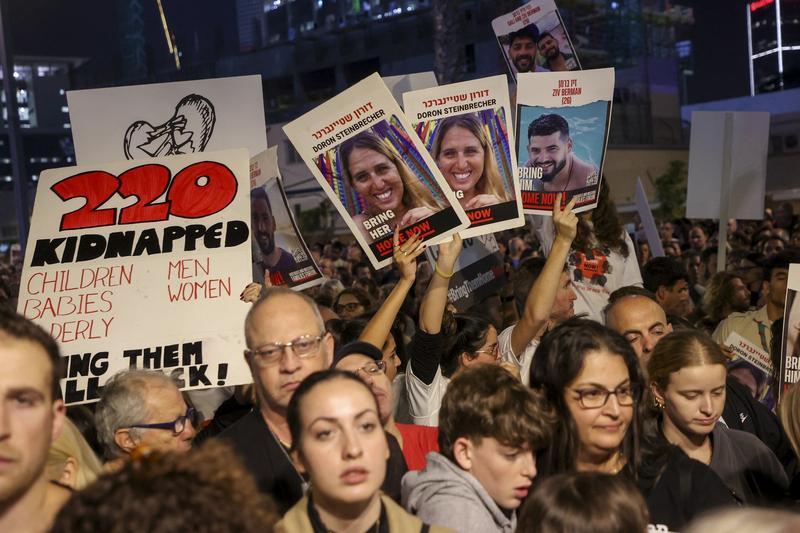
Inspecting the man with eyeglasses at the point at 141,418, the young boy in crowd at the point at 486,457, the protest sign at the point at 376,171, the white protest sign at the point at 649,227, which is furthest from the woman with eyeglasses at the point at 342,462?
the white protest sign at the point at 649,227

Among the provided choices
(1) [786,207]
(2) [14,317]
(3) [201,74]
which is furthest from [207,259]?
(3) [201,74]

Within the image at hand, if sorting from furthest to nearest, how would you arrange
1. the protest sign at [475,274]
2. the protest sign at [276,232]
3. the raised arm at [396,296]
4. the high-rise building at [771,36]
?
1. the high-rise building at [771,36]
2. the protest sign at [475,274]
3. the protest sign at [276,232]
4. the raised arm at [396,296]

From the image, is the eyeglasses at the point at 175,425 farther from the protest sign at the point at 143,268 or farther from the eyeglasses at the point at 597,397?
the eyeglasses at the point at 597,397

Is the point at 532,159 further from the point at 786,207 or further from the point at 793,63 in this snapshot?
the point at 793,63

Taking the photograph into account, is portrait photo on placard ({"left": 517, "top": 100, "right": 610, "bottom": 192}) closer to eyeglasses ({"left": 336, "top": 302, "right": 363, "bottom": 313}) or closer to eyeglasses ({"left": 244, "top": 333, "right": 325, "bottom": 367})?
eyeglasses ({"left": 336, "top": 302, "right": 363, "bottom": 313})

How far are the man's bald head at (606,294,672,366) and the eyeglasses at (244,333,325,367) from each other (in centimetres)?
183

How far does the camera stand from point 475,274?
7.37 metres

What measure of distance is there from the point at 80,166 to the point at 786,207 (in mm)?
13510

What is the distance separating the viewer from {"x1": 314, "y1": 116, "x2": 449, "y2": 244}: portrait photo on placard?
527 cm

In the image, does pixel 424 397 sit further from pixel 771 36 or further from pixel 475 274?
pixel 771 36

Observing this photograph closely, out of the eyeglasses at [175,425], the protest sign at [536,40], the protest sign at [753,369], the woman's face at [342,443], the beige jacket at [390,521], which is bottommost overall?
the protest sign at [753,369]

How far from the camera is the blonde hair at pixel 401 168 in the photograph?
527 centimetres

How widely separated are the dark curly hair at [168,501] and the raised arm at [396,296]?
8.88 ft

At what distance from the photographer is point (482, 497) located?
3.33 metres
